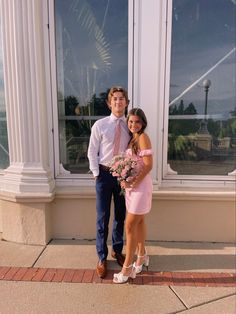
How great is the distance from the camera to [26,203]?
338 cm

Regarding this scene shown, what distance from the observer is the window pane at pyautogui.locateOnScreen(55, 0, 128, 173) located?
342 cm

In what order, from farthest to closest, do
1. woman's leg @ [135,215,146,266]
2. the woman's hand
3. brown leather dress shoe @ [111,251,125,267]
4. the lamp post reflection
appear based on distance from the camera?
the lamp post reflection, brown leather dress shoe @ [111,251,125,267], woman's leg @ [135,215,146,266], the woman's hand

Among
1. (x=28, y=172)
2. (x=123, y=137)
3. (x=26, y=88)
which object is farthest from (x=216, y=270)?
(x=26, y=88)

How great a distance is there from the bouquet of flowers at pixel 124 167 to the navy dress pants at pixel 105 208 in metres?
0.26

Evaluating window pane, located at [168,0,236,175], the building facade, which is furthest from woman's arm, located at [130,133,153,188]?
window pane, located at [168,0,236,175]

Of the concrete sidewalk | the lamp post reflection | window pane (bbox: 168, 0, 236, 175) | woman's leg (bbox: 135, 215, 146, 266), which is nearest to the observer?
the concrete sidewalk

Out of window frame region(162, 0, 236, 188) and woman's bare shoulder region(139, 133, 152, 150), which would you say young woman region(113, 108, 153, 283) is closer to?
woman's bare shoulder region(139, 133, 152, 150)

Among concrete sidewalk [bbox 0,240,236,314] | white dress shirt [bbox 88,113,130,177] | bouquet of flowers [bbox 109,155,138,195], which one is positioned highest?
white dress shirt [bbox 88,113,130,177]

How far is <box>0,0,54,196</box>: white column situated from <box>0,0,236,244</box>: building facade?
0.01 meters

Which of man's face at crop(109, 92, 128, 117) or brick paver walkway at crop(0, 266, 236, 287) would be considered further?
brick paver walkway at crop(0, 266, 236, 287)

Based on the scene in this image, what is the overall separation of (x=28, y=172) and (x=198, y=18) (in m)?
2.61

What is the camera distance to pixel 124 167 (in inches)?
97.4

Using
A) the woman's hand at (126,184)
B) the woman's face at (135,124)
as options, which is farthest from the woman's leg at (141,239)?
the woman's face at (135,124)

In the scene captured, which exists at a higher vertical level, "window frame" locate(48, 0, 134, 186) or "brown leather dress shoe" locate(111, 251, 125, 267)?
"window frame" locate(48, 0, 134, 186)
